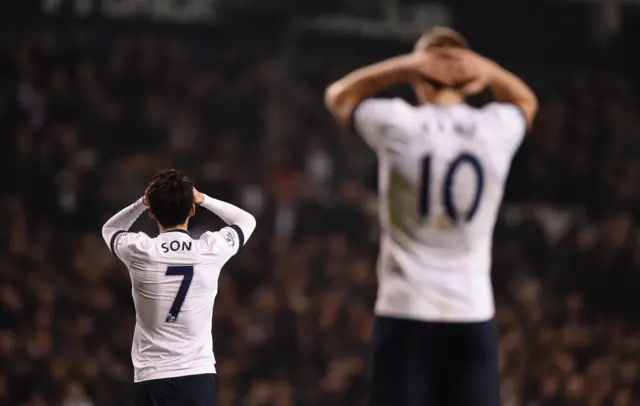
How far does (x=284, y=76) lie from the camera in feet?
43.2

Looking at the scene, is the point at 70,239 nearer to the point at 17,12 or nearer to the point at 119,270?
the point at 119,270

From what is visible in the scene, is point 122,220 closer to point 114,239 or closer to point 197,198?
point 114,239

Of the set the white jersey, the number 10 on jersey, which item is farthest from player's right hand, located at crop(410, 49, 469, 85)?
the number 10 on jersey

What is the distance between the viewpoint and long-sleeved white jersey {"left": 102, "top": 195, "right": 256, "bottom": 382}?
4.95m

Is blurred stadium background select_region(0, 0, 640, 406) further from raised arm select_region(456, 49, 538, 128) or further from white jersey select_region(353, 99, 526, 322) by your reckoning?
raised arm select_region(456, 49, 538, 128)

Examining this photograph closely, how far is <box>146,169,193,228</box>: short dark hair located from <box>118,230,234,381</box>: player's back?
0.26 feet

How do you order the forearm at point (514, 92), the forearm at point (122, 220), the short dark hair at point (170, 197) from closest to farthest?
1. the forearm at point (514, 92)
2. the short dark hair at point (170, 197)
3. the forearm at point (122, 220)

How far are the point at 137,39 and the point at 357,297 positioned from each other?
3.56 m

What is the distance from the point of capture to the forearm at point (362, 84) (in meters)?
4.12

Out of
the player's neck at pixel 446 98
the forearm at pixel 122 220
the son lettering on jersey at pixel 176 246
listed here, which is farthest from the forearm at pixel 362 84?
the forearm at pixel 122 220

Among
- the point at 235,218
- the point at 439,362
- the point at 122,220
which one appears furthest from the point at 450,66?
the point at 122,220

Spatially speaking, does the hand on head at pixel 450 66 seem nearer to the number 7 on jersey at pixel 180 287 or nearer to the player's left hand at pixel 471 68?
the player's left hand at pixel 471 68

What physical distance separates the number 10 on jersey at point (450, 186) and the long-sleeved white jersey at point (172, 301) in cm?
123

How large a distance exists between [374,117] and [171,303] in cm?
130
